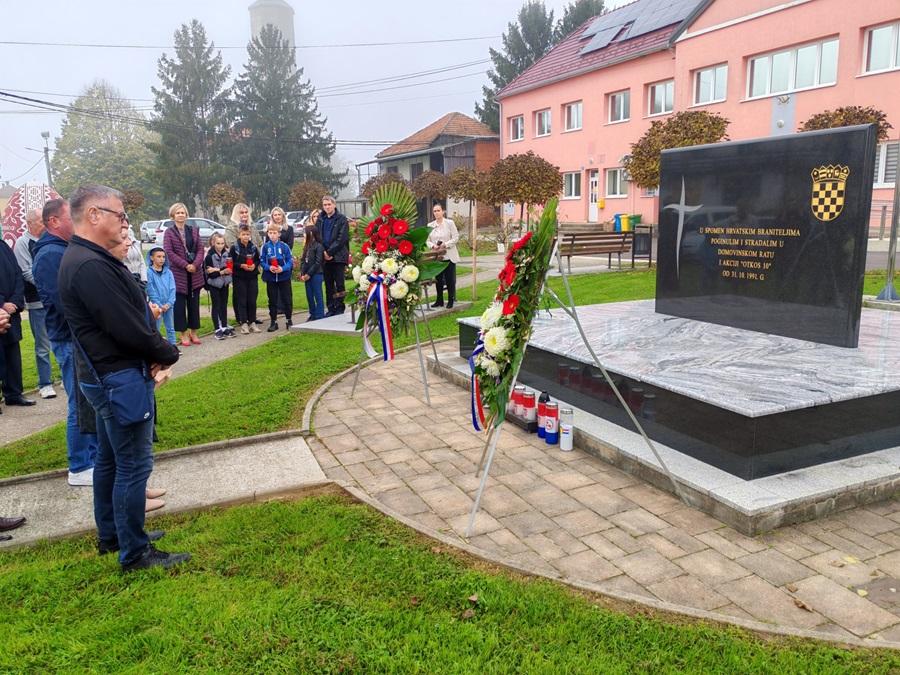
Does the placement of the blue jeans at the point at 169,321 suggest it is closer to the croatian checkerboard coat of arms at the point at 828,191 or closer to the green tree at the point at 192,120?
the croatian checkerboard coat of arms at the point at 828,191

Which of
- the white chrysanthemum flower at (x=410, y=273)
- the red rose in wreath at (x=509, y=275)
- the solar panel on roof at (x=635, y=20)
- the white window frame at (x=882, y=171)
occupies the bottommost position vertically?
the white chrysanthemum flower at (x=410, y=273)

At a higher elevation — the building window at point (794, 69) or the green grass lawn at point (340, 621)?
the building window at point (794, 69)

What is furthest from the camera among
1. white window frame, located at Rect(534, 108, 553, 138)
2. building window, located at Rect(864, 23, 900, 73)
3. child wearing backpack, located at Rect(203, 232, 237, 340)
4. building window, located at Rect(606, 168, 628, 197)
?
white window frame, located at Rect(534, 108, 553, 138)

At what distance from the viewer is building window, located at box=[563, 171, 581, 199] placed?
3241cm

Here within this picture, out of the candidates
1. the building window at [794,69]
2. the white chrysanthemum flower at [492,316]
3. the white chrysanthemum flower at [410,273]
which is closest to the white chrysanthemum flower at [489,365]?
the white chrysanthemum flower at [492,316]

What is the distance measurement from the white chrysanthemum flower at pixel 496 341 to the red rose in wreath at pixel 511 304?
0.12 metres

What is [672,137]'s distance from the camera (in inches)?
632

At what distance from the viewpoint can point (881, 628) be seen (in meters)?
3.07

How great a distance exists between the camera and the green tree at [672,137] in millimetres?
15828

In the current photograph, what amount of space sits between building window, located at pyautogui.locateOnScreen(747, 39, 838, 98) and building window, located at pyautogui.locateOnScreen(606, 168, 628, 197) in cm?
672

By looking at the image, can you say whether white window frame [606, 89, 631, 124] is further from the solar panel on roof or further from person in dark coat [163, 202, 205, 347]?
person in dark coat [163, 202, 205, 347]

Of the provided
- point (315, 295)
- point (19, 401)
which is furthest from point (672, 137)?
point (19, 401)

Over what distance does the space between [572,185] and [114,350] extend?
31341 millimetres

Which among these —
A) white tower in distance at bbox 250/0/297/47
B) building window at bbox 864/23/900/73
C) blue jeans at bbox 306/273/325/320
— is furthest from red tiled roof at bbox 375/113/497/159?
white tower in distance at bbox 250/0/297/47
